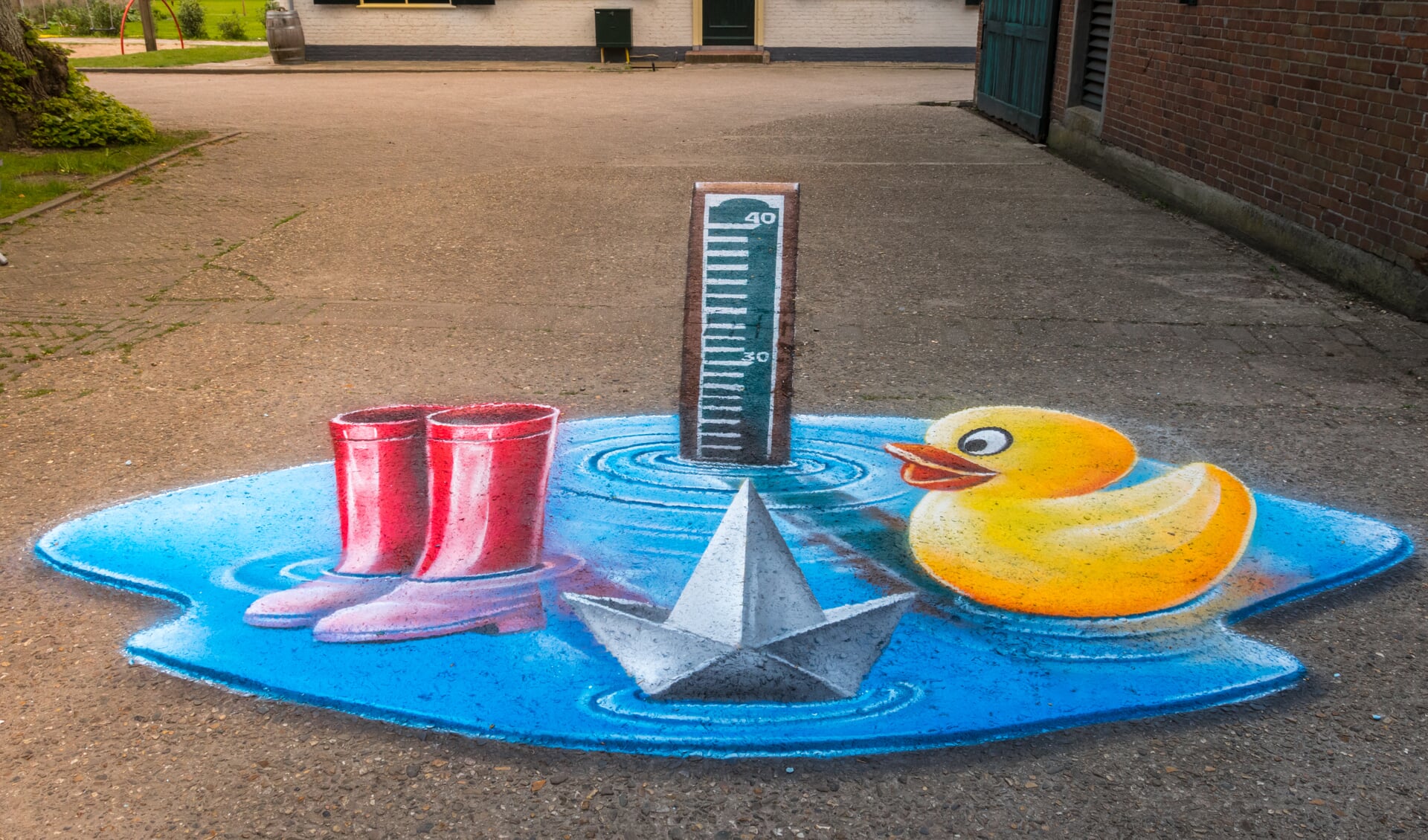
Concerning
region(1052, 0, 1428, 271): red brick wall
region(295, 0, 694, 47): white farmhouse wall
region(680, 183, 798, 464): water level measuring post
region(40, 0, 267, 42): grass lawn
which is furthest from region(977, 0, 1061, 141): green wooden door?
region(40, 0, 267, 42): grass lawn

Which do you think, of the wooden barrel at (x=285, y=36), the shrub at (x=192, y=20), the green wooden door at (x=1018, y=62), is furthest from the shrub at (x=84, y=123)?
the shrub at (x=192, y=20)

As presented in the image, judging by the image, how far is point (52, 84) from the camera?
10750 millimetres

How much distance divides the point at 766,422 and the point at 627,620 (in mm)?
1316

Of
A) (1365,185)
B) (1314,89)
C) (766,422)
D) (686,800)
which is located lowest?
(686,800)

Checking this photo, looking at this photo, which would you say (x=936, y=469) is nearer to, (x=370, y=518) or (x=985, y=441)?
(x=985, y=441)

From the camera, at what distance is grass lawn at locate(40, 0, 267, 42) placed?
31.0 meters

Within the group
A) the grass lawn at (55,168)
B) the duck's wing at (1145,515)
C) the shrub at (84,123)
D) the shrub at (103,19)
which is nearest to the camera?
the duck's wing at (1145,515)

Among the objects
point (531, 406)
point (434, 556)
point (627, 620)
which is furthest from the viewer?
point (531, 406)

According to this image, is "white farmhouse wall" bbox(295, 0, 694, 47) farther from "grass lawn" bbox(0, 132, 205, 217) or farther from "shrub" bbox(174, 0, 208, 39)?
"grass lawn" bbox(0, 132, 205, 217)

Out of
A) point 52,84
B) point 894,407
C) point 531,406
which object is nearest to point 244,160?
point 52,84

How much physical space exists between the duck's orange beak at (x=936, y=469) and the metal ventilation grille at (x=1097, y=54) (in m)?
7.58

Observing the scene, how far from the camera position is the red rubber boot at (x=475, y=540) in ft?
10.1

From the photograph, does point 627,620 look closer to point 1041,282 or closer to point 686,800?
point 686,800

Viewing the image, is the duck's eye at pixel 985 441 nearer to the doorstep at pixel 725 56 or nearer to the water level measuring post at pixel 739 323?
the water level measuring post at pixel 739 323
